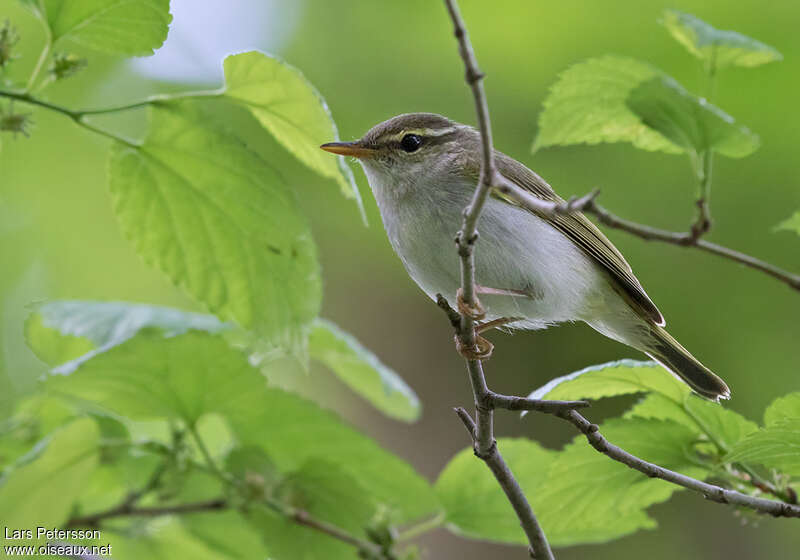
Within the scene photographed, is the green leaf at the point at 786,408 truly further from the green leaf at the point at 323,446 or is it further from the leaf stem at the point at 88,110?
the leaf stem at the point at 88,110

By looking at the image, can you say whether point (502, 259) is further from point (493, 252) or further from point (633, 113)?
point (633, 113)

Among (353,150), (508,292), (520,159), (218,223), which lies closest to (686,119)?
(508,292)

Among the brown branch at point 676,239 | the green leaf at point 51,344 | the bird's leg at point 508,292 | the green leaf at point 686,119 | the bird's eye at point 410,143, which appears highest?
the bird's eye at point 410,143

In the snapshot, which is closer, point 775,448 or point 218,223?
point 775,448

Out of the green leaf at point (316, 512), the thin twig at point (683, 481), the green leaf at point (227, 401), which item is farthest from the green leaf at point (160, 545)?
the thin twig at point (683, 481)

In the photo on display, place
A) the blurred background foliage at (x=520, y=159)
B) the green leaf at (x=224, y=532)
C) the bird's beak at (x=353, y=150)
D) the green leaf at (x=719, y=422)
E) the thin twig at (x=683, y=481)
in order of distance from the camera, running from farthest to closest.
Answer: the blurred background foliage at (x=520, y=159) < the bird's beak at (x=353, y=150) < the green leaf at (x=224, y=532) < the green leaf at (x=719, y=422) < the thin twig at (x=683, y=481)

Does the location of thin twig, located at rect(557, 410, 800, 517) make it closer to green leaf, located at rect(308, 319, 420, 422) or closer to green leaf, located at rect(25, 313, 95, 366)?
green leaf, located at rect(308, 319, 420, 422)

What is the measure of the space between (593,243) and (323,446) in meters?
1.24

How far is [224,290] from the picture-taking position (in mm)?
2256

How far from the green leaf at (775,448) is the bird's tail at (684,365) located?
1081 millimetres

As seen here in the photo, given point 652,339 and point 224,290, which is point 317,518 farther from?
point 652,339

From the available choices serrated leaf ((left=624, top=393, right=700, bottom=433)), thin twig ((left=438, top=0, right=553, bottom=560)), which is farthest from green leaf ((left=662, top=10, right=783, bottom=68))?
serrated leaf ((left=624, top=393, right=700, bottom=433))

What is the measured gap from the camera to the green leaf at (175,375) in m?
2.21

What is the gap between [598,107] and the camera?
179 centimetres
